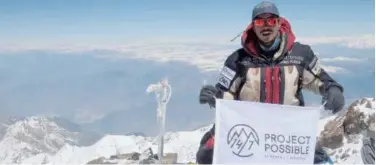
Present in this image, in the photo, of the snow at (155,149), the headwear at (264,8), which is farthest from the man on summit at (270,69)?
the snow at (155,149)

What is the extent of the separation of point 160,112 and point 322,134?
8354 millimetres

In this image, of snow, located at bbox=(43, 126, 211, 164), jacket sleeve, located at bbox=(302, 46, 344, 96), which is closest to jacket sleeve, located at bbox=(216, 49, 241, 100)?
jacket sleeve, located at bbox=(302, 46, 344, 96)

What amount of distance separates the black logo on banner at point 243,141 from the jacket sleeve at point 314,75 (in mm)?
636

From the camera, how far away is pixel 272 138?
15.6 ft

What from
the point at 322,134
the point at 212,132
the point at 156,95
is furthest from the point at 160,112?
the point at 322,134

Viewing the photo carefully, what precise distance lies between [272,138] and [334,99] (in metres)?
0.55

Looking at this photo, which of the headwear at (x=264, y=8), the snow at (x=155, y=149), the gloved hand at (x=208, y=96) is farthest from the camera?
the snow at (x=155, y=149)

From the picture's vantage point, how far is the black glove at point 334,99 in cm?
475

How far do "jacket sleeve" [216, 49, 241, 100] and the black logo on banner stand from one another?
1.34 ft

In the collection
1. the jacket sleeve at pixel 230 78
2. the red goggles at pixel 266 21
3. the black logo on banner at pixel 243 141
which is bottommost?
the black logo on banner at pixel 243 141

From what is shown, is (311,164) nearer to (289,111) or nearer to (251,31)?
(289,111)

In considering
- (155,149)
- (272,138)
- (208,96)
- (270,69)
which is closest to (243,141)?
(272,138)

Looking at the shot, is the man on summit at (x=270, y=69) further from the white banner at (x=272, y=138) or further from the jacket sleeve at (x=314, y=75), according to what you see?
the white banner at (x=272, y=138)

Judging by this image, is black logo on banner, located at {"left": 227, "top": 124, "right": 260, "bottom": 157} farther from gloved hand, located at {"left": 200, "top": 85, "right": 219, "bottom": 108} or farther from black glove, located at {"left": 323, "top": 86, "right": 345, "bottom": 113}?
black glove, located at {"left": 323, "top": 86, "right": 345, "bottom": 113}
